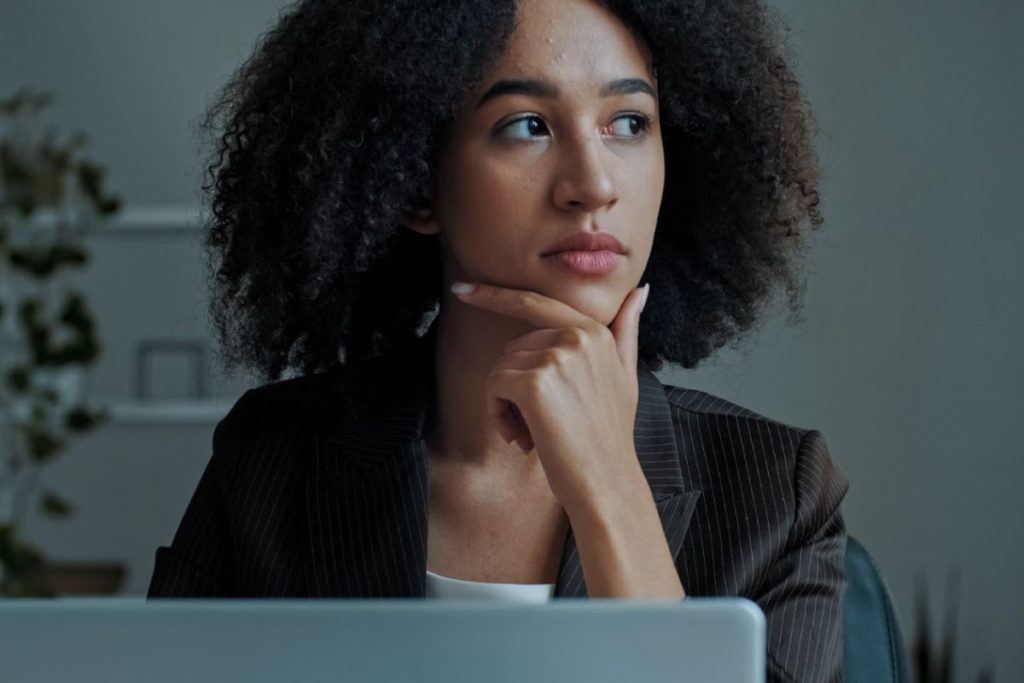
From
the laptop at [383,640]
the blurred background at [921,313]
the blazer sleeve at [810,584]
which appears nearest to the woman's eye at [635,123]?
the blazer sleeve at [810,584]

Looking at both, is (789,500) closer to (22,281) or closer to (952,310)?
(952,310)

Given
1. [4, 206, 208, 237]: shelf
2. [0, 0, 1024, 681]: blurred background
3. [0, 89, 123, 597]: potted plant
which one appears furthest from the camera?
[4, 206, 208, 237]: shelf

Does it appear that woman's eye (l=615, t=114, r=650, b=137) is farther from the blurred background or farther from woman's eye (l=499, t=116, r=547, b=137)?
the blurred background

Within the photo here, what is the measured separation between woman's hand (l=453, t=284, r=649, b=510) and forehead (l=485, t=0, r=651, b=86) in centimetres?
20

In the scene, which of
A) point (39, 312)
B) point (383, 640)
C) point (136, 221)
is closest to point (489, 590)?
point (383, 640)

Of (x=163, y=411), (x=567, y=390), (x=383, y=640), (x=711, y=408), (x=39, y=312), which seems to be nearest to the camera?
(x=383, y=640)

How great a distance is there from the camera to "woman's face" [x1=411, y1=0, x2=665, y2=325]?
1.27m

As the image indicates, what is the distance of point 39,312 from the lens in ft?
11.7

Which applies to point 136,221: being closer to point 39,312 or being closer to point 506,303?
point 39,312

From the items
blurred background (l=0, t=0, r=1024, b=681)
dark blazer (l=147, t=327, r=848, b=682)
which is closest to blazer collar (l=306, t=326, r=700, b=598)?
dark blazer (l=147, t=327, r=848, b=682)

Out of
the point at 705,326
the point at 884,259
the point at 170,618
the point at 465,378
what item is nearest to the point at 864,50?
the point at 884,259

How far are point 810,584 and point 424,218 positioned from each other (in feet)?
1.64

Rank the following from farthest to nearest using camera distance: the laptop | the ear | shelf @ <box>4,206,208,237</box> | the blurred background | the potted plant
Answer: shelf @ <box>4,206,208,237</box>, the potted plant, the blurred background, the ear, the laptop

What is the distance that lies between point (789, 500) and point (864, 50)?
223 cm
